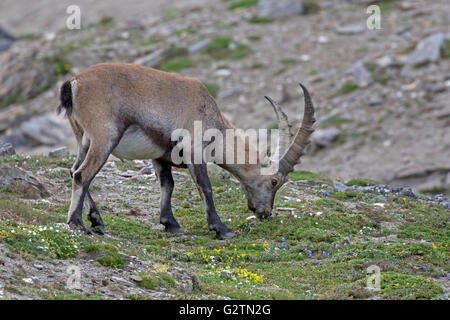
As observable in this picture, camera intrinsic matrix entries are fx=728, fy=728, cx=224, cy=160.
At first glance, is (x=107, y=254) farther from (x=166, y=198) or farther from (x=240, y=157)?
(x=240, y=157)

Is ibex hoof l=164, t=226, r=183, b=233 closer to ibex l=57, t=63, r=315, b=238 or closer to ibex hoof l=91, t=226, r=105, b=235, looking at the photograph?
ibex l=57, t=63, r=315, b=238

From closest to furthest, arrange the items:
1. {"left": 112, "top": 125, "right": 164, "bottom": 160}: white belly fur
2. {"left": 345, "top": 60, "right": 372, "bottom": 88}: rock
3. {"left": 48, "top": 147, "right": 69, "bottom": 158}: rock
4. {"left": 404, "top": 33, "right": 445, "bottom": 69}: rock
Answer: {"left": 112, "top": 125, "right": 164, "bottom": 160}: white belly fur
{"left": 48, "top": 147, "right": 69, "bottom": 158}: rock
{"left": 345, "top": 60, "right": 372, "bottom": 88}: rock
{"left": 404, "top": 33, "right": 445, "bottom": 69}: rock

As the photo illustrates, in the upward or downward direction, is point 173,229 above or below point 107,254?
below

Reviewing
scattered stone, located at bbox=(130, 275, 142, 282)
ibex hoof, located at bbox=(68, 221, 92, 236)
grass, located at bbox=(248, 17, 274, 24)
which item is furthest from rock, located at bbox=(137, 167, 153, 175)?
grass, located at bbox=(248, 17, 274, 24)

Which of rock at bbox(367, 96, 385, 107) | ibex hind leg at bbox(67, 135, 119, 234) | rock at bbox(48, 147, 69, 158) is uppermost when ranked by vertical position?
ibex hind leg at bbox(67, 135, 119, 234)

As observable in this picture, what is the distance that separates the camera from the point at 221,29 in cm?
3194

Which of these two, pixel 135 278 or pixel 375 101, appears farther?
pixel 375 101

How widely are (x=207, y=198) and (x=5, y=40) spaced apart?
26.0 metres

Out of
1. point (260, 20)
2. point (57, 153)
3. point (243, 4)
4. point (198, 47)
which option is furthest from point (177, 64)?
point (57, 153)

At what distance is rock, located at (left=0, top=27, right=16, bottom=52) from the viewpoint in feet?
115

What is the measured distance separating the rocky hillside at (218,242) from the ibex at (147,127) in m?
0.53

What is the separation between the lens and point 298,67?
1153 inches

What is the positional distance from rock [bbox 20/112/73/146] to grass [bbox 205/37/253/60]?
7.30 metres

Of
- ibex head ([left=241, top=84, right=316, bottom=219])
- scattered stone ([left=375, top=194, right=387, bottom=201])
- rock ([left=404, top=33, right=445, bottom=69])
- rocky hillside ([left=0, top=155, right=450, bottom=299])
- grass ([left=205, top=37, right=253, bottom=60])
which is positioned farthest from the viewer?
grass ([left=205, top=37, right=253, bottom=60])
